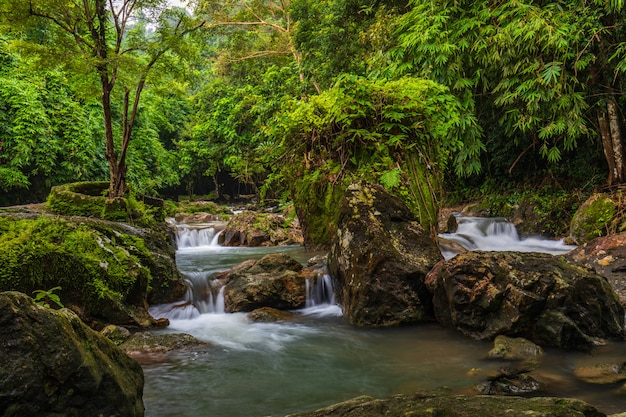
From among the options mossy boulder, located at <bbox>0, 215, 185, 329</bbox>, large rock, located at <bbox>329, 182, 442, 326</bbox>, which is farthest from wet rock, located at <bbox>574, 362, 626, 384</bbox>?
mossy boulder, located at <bbox>0, 215, 185, 329</bbox>

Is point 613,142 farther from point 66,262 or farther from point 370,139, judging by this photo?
point 66,262

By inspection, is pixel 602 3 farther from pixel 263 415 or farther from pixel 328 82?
pixel 263 415

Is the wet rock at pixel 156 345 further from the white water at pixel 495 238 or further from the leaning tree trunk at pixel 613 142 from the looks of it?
the leaning tree trunk at pixel 613 142

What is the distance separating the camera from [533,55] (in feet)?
28.1

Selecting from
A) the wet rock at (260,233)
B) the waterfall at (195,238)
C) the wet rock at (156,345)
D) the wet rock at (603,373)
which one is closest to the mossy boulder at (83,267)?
the wet rock at (156,345)

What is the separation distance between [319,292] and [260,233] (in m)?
6.19

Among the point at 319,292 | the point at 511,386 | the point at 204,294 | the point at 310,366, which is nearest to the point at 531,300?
the point at 511,386

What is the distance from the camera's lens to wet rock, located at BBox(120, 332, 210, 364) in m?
4.21

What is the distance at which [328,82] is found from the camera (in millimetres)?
13055

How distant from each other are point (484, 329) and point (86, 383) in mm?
3646

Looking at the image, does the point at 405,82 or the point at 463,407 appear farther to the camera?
the point at 405,82

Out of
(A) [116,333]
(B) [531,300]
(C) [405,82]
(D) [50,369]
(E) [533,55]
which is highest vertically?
(E) [533,55]

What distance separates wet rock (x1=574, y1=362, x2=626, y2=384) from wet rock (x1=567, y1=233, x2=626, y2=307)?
2.37m

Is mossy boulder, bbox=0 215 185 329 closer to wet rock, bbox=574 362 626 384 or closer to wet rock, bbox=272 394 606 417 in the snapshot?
wet rock, bbox=272 394 606 417
